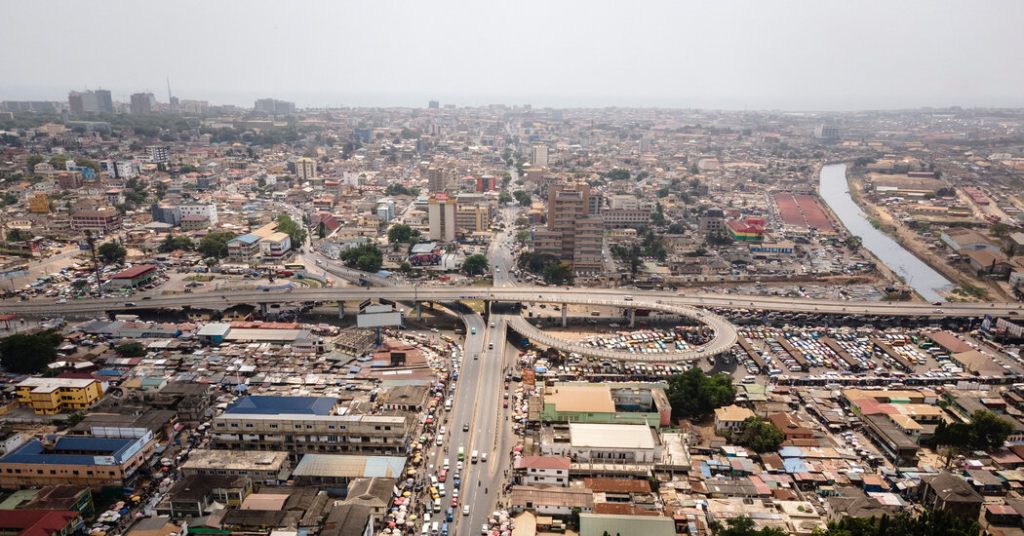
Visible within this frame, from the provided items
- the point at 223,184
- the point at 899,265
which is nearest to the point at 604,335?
the point at 899,265

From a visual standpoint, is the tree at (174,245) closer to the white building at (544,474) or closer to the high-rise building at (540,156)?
the white building at (544,474)

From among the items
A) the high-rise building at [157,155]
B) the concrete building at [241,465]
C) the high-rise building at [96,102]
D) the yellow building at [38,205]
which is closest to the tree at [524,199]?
the yellow building at [38,205]

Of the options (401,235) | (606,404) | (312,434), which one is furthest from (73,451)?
(401,235)

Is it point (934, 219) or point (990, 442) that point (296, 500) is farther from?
point (934, 219)

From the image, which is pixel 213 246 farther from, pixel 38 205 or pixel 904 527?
pixel 904 527

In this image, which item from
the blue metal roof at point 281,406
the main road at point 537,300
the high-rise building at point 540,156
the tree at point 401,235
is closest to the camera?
the blue metal roof at point 281,406

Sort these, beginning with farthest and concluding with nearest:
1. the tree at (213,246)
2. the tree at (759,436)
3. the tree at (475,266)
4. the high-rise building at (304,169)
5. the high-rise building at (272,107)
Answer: the high-rise building at (272,107) < the high-rise building at (304,169) < the tree at (213,246) < the tree at (475,266) < the tree at (759,436)

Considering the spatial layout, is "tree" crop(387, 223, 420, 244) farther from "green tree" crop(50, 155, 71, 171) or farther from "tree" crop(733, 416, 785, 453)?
"green tree" crop(50, 155, 71, 171)
